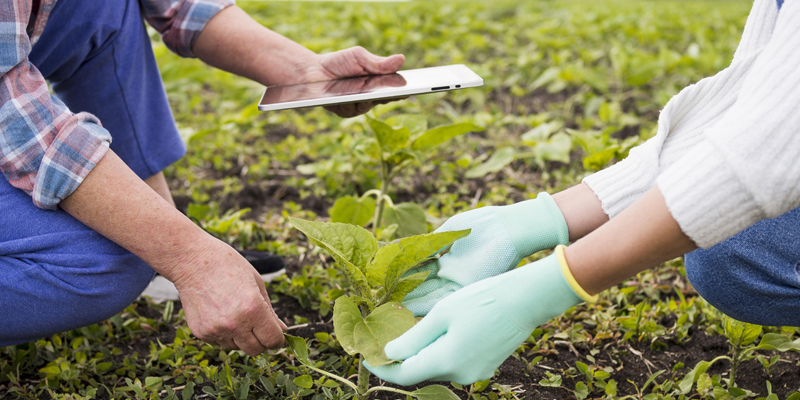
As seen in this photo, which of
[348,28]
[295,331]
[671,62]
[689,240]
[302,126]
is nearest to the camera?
[689,240]

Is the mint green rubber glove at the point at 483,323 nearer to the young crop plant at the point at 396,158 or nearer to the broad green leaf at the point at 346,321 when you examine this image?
the broad green leaf at the point at 346,321

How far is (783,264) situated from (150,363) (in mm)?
1441

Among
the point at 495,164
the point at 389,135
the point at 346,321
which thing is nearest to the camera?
the point at 346,321

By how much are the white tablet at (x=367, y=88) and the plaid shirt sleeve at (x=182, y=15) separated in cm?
29

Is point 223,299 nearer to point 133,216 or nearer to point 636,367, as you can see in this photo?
point 133,216

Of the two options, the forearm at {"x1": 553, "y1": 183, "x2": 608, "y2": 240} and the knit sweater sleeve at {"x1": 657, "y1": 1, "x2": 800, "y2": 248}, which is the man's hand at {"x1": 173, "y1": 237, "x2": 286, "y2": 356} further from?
the knit sweater sleeve at {"x1": 657, "y1": 1, "x2": 800, "y2": 248}

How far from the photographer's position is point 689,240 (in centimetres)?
100

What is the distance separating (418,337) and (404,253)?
17 cm

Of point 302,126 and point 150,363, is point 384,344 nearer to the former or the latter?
point 150,363

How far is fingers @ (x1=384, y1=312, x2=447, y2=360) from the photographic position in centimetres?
112

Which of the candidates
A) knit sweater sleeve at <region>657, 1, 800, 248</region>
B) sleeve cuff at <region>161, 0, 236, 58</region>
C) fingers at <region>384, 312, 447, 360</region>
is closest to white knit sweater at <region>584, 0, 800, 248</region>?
knit sweater sleeve at <region>657, 1, 800, 248</region>

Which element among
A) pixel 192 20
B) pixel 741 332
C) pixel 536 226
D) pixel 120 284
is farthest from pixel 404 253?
pixel 192 20

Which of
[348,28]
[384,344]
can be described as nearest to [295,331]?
[384,344]

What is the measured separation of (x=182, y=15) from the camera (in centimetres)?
181
